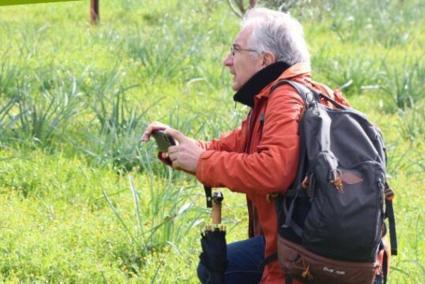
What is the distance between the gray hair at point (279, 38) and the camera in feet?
11.7

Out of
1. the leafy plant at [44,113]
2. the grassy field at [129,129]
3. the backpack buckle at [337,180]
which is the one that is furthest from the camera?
the leafy plant at [44,113]

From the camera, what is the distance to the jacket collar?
11.6ft

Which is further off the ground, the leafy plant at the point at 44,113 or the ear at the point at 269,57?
the ear at the point at 269,57

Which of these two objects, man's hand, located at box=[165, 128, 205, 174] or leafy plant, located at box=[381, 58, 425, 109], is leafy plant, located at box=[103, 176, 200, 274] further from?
leafy plant, located at box=[381, 58, 425, 109]

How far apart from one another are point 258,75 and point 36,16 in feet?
29.7

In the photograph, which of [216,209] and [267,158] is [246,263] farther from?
[267,158]

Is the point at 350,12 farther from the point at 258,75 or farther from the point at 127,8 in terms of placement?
the point at 258,75

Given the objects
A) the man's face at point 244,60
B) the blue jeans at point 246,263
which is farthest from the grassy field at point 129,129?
the man's face at point 244,60

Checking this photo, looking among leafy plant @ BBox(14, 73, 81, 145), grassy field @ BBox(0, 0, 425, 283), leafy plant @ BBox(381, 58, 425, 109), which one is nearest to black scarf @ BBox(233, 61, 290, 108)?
grassy field @ BBox(0, 0, 425, 283)

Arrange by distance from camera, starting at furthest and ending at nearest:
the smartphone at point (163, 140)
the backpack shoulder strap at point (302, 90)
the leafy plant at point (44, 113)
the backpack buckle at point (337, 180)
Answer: the leafy plant at point (44, 113) → the smartphone at point (163, 140) → the backpack shoulder strap at point (302, 90) → the backpack buckle at point (337, 180)

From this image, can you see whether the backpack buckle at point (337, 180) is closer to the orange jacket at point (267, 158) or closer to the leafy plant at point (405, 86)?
the orange jacket at point (267, 158)

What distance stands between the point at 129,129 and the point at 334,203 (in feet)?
11.0

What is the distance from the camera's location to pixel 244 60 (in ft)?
11.8

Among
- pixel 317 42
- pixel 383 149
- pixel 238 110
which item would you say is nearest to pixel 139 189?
pixel 238 110
